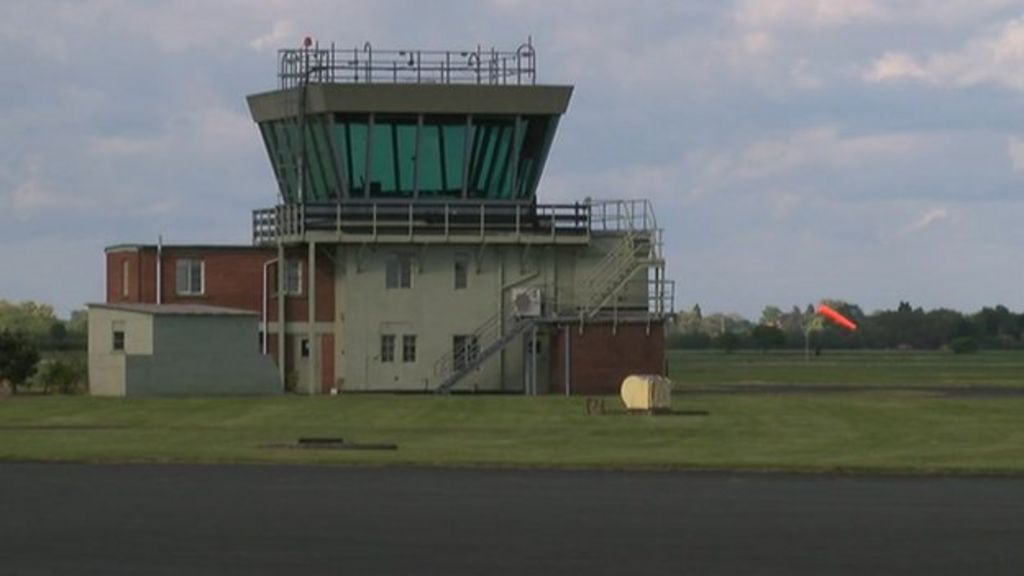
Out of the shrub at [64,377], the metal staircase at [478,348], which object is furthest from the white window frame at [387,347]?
the shrub at [64,377]

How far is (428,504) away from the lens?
108 ft

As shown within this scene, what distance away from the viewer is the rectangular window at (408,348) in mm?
84062

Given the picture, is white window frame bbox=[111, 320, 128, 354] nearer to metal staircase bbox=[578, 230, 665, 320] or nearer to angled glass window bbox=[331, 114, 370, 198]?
angled glass window bbox=[331, 114, 370, 198]

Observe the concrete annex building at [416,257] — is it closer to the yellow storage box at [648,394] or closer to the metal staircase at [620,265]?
the metal staircase at [620,265]

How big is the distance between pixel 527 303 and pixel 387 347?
5.64 meters

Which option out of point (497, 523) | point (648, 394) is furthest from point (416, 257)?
point (497, 523)

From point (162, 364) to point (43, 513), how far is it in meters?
46.3

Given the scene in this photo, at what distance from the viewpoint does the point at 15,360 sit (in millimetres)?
80375

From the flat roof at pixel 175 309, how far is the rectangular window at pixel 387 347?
5.63 meters

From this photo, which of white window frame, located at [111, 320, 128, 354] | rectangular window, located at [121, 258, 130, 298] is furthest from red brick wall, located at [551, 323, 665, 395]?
rectangular window, located at [121, 258, 130, 298]

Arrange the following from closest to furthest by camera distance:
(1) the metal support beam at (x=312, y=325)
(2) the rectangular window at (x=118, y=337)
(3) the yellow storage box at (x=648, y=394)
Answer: (3) the yellow storage box at (x=648, y=394) < (2) the rectangular window at (x=118, y=337) < (1) the metal support beam at (x=312, y=325)

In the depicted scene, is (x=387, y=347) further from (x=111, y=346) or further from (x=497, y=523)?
(x=497, y=523)

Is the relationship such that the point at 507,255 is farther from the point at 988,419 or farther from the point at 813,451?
the point at 813,451

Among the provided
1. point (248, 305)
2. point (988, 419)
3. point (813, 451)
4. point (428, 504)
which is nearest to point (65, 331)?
point (248, 305)
